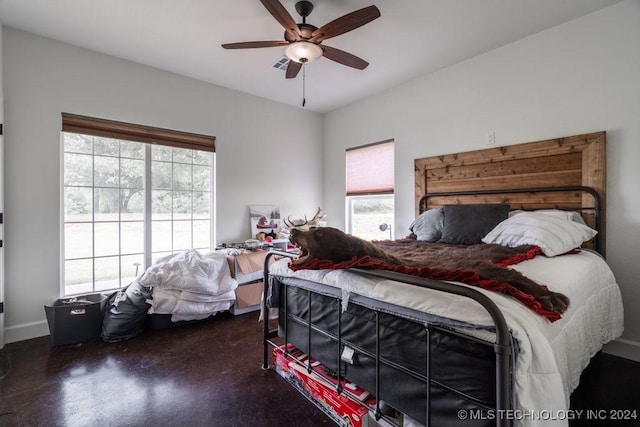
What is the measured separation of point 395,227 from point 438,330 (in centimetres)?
Answer: 280

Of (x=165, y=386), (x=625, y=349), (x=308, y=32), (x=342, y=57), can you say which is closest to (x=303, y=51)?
(x=308, y=32)

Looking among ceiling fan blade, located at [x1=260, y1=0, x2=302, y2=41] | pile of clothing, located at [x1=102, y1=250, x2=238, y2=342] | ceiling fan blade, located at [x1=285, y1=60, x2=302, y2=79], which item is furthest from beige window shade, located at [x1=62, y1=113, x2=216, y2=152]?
ceiling fan blade, located at [x1=260, y1=0, x2=302, y2=41]

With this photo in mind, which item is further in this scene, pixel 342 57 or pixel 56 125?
pixel 56 125

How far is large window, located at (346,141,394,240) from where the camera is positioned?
391 centimetres

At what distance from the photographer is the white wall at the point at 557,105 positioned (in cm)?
219

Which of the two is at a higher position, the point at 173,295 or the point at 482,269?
the point at 482,269

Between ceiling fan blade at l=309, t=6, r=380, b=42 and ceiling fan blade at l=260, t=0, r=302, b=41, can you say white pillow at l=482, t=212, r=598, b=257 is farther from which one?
ceiling fan blade at l=260, t=0, r=302, b=41

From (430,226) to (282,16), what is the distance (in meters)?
2.16

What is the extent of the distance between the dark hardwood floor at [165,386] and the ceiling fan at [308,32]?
240cm

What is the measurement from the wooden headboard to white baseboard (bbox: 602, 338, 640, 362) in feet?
2.47

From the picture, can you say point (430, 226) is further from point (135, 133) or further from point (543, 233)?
point (135, 133)

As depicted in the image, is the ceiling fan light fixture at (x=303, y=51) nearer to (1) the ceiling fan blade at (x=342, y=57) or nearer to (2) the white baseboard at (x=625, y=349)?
(1) the ceiling fan blade at (x=342, y=57)

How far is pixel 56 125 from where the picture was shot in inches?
106

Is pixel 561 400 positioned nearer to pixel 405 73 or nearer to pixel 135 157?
pixel 405 73
